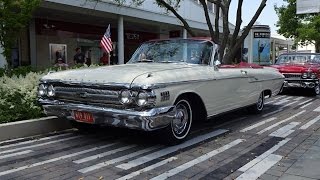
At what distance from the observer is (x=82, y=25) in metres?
24.0

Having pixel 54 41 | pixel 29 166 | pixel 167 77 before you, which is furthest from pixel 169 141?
pixel 54 41

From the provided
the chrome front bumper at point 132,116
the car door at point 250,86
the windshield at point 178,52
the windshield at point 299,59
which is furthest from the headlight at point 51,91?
the windshield at point 299,59

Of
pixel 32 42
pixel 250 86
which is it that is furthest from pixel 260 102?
pixel 32 42

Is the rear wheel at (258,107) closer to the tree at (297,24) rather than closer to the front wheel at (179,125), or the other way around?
the front wheel at (179,125)

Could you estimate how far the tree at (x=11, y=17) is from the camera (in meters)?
11.2

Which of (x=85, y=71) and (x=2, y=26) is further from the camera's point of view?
(x=2, y=26)

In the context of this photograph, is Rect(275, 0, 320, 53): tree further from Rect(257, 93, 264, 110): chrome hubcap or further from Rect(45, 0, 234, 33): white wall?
Rect(257, 93, 264, 110): chrome hubcap

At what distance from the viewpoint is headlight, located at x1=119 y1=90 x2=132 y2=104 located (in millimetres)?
5703

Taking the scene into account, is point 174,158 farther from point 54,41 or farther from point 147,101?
point 54,41

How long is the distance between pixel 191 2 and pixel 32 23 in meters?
10.4

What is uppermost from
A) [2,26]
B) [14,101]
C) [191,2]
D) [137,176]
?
[191,2]

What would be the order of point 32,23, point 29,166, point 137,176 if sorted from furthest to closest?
point 32,23 → point 29,166 → point 137,176

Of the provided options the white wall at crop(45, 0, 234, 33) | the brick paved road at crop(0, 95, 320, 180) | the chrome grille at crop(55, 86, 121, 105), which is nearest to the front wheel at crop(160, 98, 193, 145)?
the brick paved road at crop(0, 95, 320, 180)

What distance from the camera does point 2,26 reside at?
11578 mm
